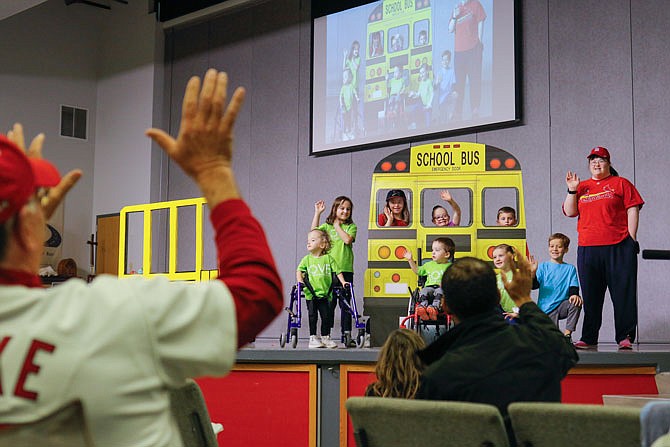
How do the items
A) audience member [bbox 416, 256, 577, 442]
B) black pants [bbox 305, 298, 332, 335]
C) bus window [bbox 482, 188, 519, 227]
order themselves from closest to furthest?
audience member [bbox 416, 256, 577, 442] < black pants [bbox 305, 298, 332, 335] < bus window [bbox 482, 188, 519, 227]

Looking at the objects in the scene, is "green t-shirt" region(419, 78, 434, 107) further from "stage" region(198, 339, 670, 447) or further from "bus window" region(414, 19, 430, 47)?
"stage" region(198, 339, 670, 447)

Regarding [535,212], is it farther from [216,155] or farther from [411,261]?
[216,155]

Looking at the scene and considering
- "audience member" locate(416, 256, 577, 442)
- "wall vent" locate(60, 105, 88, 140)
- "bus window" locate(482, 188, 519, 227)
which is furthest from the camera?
"wall vent" locate(60, 105, 88, 140)

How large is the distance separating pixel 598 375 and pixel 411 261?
→ 2.99m

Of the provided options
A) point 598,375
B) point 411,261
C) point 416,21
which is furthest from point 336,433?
point 416,21

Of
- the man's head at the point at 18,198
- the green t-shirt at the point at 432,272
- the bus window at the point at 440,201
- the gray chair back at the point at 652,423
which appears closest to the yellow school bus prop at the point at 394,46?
the bus window at the point at 440,201

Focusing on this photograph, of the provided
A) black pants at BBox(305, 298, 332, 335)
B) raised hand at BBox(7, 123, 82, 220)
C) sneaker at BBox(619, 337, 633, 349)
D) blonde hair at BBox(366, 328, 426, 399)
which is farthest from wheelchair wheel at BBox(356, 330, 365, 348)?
raised hand at BBox(7, 123, 82, 220)

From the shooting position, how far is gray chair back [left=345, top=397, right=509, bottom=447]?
6.98 ft

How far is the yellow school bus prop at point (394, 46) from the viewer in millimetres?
10406

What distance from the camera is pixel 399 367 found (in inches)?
125

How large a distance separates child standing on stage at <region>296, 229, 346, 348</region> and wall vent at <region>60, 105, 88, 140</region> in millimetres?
7252

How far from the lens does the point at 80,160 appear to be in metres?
A: 14.1

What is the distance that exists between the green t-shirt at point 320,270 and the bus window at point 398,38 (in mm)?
3506

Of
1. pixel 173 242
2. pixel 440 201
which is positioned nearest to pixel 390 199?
pixel 440 201
